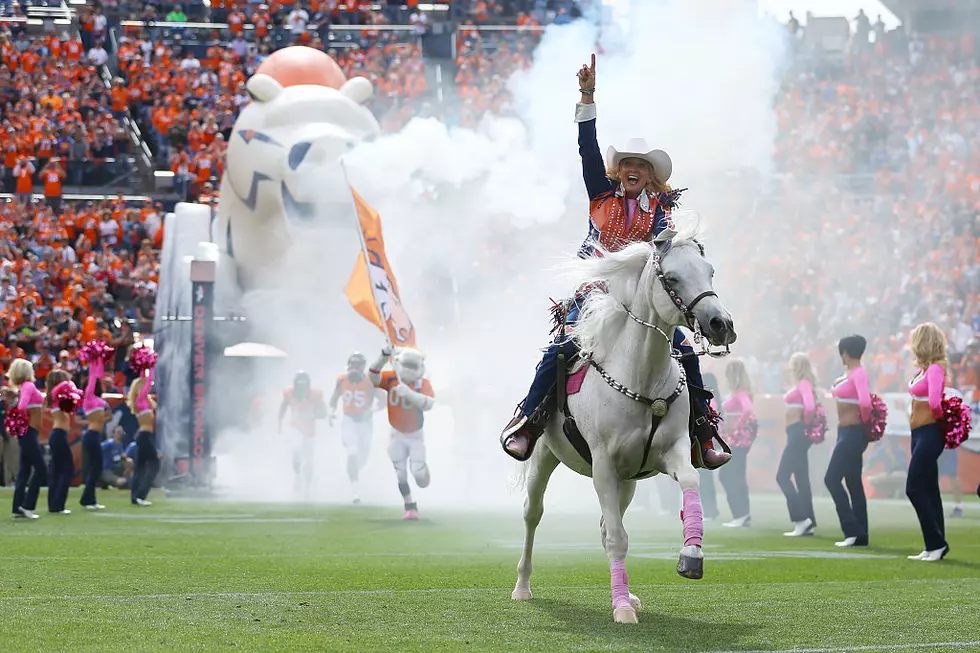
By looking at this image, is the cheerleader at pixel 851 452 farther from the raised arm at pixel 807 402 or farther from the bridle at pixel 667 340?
the bridle at pixel 667 340

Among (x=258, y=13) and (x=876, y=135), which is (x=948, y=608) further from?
(x=258, y=13)

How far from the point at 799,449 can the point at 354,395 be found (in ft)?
22.8

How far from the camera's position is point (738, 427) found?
1595 cm

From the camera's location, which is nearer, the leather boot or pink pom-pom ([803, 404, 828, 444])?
the leather boot

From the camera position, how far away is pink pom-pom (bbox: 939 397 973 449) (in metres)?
11.2

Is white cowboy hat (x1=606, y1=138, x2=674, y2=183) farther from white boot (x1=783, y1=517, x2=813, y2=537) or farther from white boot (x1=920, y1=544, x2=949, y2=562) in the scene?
white boot (x1=783, y1=517, x2=813, y2=537)

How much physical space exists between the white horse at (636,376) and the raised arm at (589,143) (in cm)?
64

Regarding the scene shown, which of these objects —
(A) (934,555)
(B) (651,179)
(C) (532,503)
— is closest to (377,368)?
(A) (934,555)

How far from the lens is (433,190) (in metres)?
21.9

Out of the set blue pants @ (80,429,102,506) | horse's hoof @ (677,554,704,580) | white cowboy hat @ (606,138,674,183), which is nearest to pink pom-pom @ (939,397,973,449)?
white cowboy hat @ (606,138,674,183)

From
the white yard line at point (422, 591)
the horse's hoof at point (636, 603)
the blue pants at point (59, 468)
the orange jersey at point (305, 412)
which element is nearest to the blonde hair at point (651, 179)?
the horse's hoof at point (636, 603)

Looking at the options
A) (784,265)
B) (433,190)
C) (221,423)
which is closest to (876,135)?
(784,265)

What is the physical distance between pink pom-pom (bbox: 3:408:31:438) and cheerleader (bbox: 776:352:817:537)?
7788mm

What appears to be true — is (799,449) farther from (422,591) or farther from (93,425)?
(93,425)
